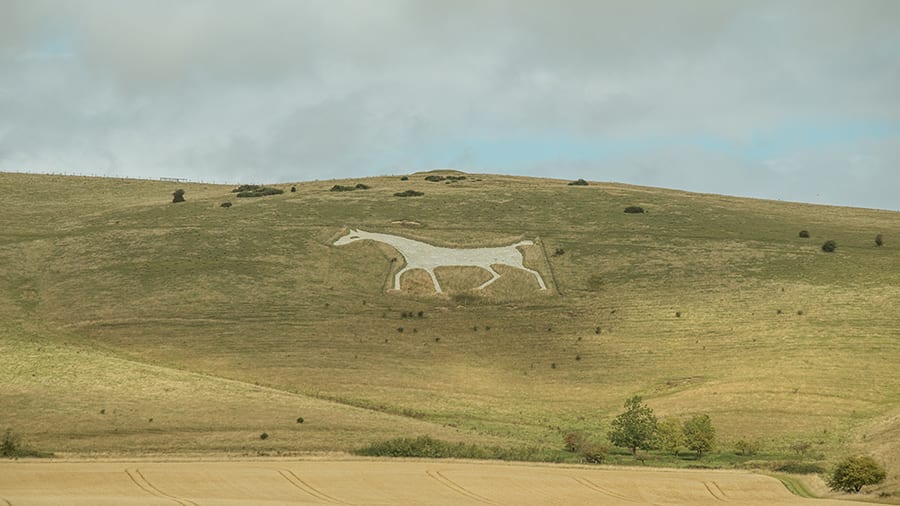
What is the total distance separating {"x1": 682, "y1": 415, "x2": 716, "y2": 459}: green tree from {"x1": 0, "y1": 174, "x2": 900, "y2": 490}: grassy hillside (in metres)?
3.77

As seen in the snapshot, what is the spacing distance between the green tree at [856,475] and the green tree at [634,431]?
12.0 meters

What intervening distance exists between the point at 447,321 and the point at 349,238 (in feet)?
68.8

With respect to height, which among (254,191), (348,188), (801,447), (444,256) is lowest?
(801,447)

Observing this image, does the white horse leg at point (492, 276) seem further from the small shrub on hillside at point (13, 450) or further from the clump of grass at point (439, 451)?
the small shrub on hillside at point (13, 450)

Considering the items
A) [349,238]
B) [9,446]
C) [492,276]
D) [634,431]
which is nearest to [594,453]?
[634,431]

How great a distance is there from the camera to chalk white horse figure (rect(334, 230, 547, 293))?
90.4m

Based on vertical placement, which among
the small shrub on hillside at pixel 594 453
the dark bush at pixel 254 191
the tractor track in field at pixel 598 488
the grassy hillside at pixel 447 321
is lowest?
the tractor track in field at pixel 598 488

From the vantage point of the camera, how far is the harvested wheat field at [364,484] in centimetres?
3959

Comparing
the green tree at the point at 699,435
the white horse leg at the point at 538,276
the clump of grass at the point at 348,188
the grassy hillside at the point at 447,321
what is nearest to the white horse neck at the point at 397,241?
the grassy hillside at the point at 447,321

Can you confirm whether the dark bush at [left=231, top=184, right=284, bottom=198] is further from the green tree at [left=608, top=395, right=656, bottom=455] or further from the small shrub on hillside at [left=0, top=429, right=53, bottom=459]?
the small shrub on hillside at [left=0, top=429, right=53, bottom=459]

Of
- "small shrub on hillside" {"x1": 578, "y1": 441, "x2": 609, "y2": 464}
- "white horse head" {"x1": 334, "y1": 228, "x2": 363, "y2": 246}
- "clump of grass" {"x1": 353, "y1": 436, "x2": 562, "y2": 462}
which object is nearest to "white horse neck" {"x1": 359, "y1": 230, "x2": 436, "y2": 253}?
"white horse head" {"x1": 334, "y1": 228, "x2": 363, "y2": 246}

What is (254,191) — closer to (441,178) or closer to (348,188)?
(348,188)

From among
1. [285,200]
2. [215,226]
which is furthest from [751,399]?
[285,200]

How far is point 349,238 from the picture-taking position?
9956 centimetres
